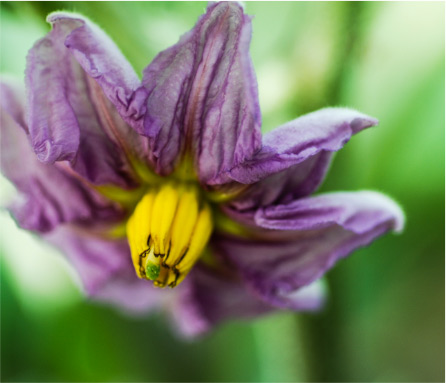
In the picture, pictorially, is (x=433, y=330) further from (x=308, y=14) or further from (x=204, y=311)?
(x=308, y=14)

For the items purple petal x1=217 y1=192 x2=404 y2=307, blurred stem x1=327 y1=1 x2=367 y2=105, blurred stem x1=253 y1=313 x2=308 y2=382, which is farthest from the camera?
blurred stem x1=253 y1=313 x2=308 y2=382

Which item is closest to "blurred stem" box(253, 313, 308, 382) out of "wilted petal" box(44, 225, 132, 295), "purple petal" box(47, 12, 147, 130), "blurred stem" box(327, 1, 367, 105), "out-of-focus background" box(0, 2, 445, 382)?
"out-of-focus background" box(0, 2, 445, 382)

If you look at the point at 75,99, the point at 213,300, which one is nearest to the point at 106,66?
the point at 75,99

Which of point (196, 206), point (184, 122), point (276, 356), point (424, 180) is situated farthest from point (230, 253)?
point (424, 180)

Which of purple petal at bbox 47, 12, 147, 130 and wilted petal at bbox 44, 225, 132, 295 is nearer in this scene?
purple petal at bbox 47, 12, 147, 130

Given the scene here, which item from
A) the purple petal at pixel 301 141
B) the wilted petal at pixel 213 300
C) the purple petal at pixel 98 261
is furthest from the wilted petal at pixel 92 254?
the purple petal at pixel 301 141

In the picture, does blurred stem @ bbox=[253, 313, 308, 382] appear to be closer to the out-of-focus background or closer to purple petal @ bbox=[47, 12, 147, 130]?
the out-of-focus background

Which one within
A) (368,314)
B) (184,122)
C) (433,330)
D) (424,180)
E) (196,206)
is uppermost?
(184,122)
